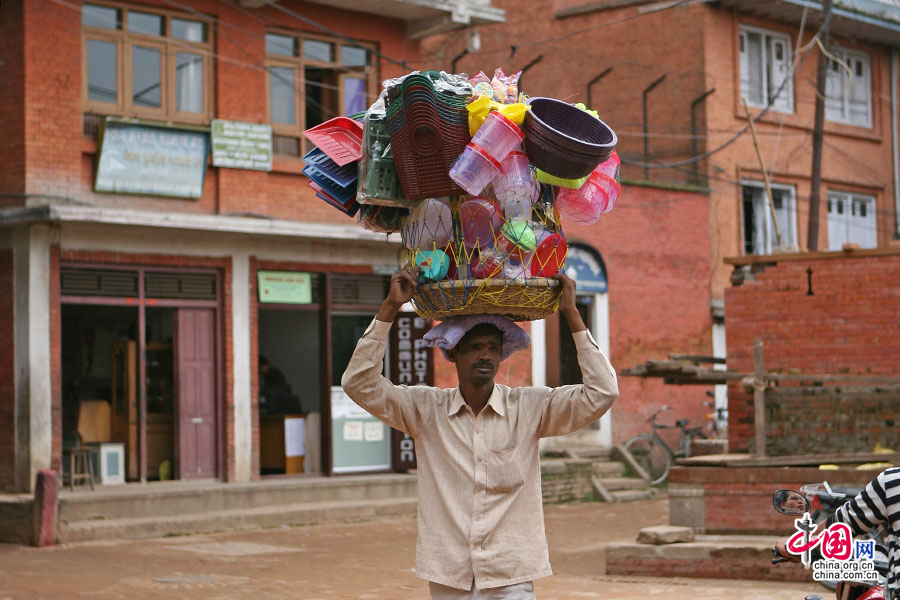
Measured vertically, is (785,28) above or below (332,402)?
above

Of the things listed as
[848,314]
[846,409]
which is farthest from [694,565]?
[848,314]

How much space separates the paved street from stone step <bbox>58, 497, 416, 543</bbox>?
0.70ft

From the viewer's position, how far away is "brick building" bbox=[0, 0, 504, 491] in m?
15.4

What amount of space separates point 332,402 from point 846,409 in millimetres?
8266

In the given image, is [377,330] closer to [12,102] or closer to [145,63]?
[12,102]

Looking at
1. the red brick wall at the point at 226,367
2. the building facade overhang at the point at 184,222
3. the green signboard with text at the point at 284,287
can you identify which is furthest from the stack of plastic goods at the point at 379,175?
the green signboard with text at the point at 284,287

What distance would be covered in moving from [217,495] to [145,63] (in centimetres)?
576

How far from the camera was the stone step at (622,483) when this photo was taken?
20.3m

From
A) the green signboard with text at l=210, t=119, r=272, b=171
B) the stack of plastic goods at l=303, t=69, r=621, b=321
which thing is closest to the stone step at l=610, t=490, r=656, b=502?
the green signboard with text at l=210, t=119, r=272, b=171

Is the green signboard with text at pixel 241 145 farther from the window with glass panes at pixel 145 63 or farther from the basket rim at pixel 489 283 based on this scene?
the basket rim at pixel 489 283

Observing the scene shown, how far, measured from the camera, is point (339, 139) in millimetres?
5312

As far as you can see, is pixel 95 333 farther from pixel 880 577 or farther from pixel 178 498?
pixel 880 577

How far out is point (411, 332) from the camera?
60.4ft

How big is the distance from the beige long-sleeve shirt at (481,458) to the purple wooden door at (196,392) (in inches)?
476
